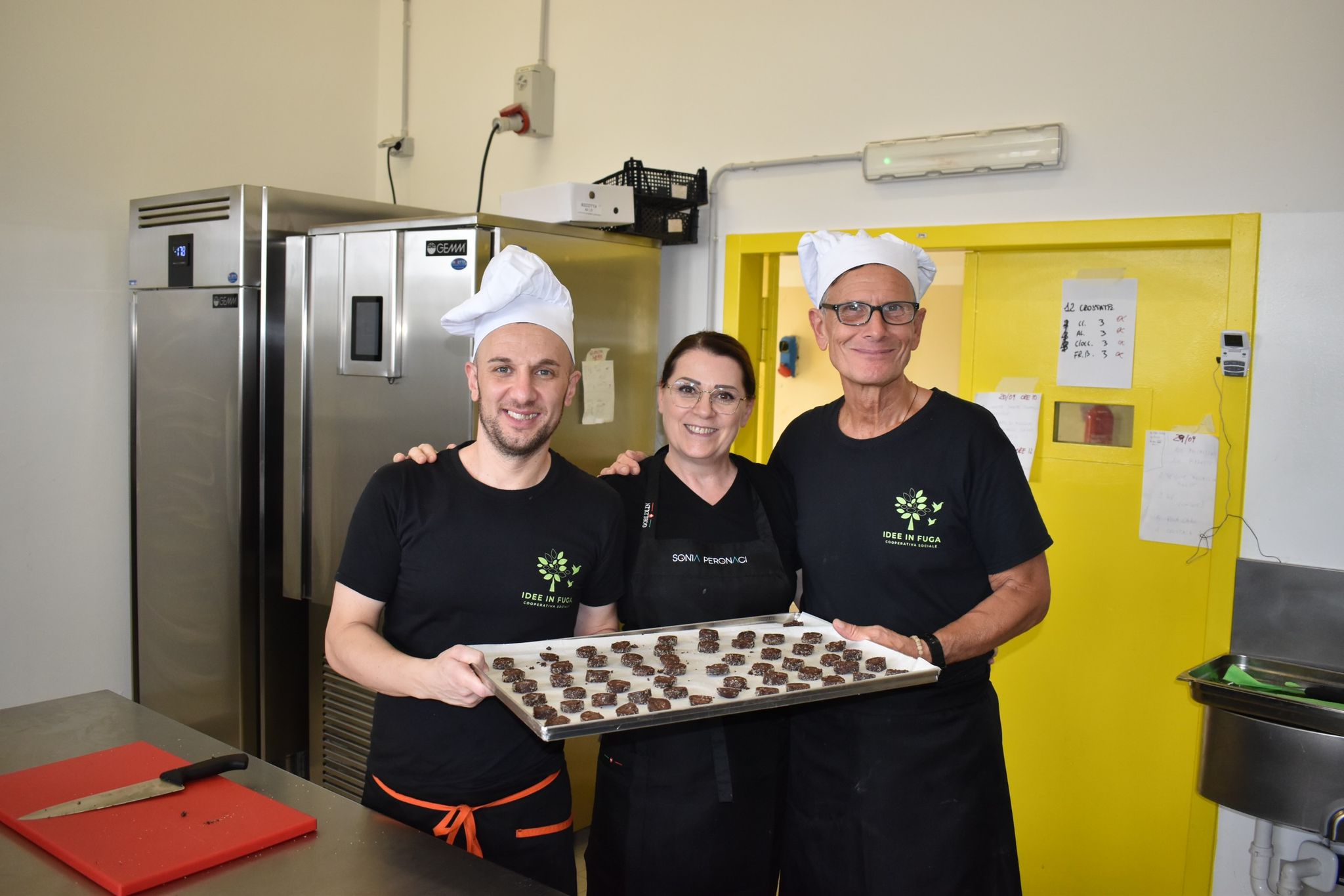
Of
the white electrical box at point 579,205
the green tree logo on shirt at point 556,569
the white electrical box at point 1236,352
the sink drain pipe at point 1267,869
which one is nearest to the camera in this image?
the green tree logo on shirt at point 556,569

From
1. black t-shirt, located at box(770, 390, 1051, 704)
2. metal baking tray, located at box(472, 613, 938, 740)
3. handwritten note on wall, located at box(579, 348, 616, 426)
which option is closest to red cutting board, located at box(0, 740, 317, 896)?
metal baking tray, located at box(472, 613, 938, 740)

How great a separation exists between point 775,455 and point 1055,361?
1290mm

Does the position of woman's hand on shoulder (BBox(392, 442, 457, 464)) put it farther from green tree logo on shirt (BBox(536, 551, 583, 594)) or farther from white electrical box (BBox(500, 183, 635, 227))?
white electrical box (BBox(500, 183, 635, 227))

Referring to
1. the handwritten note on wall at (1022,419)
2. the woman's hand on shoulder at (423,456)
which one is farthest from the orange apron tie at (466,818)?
the handwritten note on wall at (1022,419)

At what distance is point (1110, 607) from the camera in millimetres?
3104

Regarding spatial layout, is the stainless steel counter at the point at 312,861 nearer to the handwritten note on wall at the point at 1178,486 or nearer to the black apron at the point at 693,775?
the black apron at the point at 693,775

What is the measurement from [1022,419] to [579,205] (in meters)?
1.59

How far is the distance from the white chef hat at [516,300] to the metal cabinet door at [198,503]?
193cm

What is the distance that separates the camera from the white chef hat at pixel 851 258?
2.22 m

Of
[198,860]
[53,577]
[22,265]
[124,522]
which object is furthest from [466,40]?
[198,860]

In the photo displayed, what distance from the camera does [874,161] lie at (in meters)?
3.29

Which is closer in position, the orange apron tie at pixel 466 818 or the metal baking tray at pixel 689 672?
the metal baking tray at pixel 689 672

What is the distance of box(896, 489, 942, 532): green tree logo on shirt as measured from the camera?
210 centimetres

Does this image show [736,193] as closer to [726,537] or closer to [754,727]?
[726,537]
